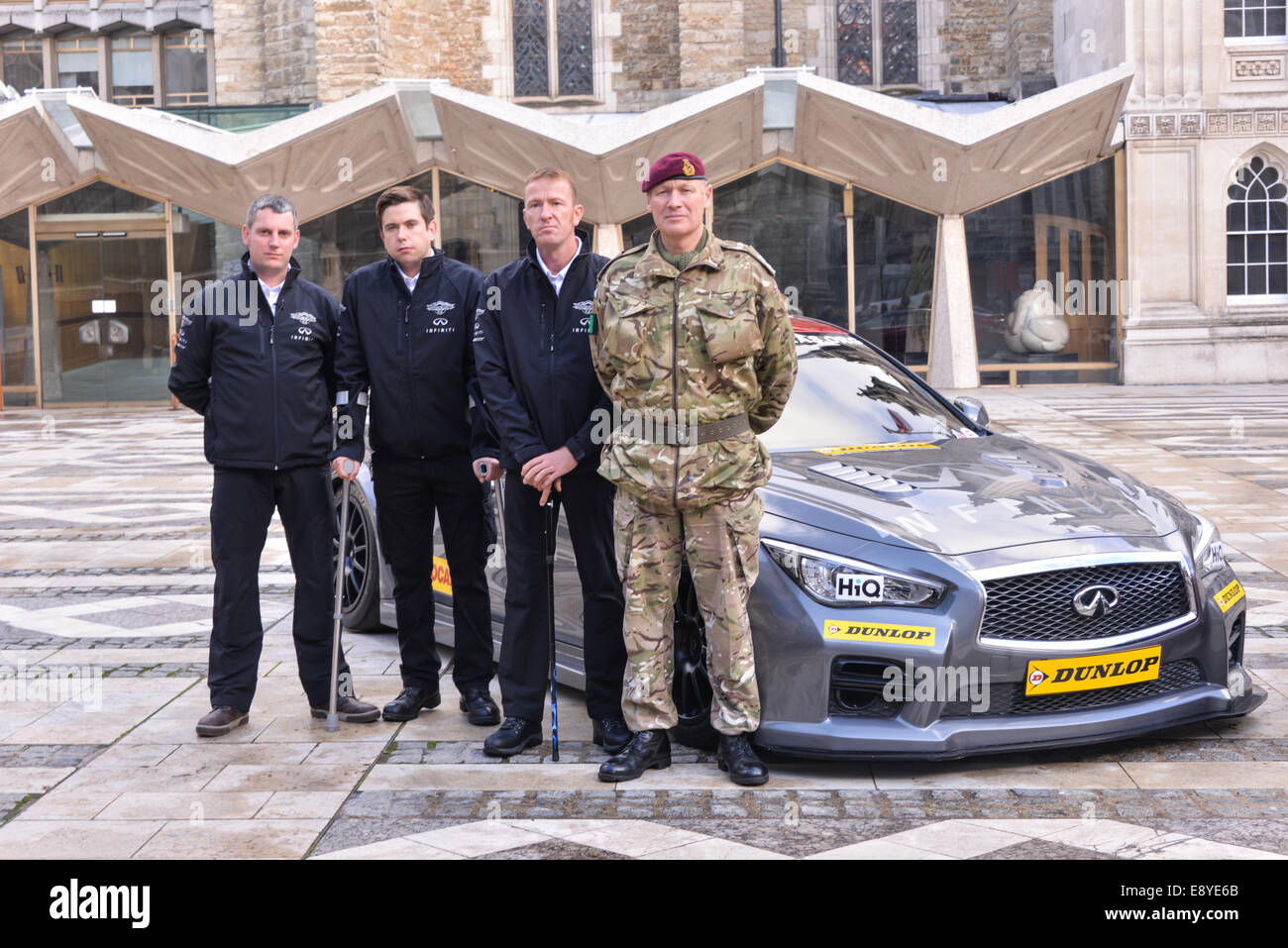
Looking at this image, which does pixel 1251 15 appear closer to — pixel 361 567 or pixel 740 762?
pixel 361 567

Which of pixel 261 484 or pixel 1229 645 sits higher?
pixel 261 484

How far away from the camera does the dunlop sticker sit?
6.78 metres

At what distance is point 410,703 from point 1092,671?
2.61 metres

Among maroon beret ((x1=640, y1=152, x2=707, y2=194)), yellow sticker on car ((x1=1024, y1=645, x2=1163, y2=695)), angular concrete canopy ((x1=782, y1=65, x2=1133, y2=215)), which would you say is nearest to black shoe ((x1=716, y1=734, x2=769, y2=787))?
yellow sticker on car ((x1=1024, y1=645, x2=1163, y2=695))

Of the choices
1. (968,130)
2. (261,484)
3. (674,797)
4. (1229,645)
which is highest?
(968,130)

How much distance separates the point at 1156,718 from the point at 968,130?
18731 millimetres

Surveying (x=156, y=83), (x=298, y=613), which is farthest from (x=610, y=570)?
(x=156, y=83)

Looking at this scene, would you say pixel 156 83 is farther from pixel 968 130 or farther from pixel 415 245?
pixel 415 245

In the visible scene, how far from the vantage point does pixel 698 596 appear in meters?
5.10

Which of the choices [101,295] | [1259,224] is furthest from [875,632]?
[1259,224]

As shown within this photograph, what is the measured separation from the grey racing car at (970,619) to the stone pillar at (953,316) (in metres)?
18.6

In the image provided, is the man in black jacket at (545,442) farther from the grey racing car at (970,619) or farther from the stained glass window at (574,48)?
the stained glass window at (574,48)

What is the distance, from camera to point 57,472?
605 inches

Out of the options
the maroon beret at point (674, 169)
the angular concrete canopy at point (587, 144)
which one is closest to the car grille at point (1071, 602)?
the maroon beret at point (674, 169)
